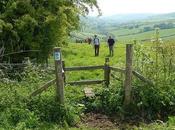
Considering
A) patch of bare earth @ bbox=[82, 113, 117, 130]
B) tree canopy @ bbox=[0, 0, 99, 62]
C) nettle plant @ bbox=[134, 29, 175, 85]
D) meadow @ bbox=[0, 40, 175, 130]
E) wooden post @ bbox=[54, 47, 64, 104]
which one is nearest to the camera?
meadow @ bbox=[0, 40, 175, 130]

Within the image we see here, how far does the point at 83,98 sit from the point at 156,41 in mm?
2839

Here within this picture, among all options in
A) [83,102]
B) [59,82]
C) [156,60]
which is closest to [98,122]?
[83,102]

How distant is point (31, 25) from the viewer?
18.9m

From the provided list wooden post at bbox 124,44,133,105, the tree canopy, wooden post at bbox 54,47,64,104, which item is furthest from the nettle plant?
the tree canopy

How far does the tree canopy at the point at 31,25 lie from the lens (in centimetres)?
1867

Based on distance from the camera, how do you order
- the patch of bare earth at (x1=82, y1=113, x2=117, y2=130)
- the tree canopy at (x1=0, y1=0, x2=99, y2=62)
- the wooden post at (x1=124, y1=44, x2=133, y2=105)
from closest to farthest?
1. the patch of bare earth at (x1=82, y1=113, x2=117, y2=130)
2. the wooden post at (x1=124, y1=44, x2=133, y2=105)
3. the tree canopy at (x1=0, y1=0, x2=99, y2=62)

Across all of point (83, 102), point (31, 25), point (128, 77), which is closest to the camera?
point (128, 77)

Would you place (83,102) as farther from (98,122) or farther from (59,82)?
(59,82)

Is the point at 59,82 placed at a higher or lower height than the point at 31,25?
lower

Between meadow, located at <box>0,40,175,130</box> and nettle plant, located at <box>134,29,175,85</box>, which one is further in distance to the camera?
nettle plant, located at <box>134,29,175,85</box>

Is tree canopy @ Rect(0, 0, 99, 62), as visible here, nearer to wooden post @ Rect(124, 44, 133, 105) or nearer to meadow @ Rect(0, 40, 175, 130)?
meadow @ Rect(0, 40, 175, 130)

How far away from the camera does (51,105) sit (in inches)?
480

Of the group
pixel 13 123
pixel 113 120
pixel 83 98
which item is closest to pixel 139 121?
pixel 113 120

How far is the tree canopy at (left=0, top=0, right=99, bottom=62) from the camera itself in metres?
18.7
